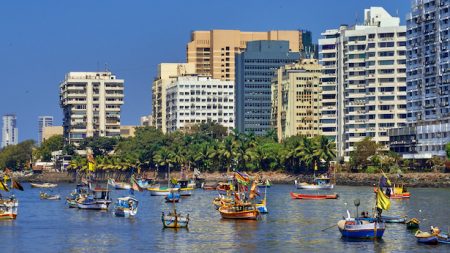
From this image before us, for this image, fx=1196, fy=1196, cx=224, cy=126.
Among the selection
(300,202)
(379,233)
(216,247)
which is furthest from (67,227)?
(300,202)

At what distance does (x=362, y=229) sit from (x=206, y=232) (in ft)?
68.5

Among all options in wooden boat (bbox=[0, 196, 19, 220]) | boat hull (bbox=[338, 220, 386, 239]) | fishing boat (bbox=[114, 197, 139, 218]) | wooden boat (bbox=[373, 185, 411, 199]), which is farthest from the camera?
wooden boat (bbox=[373, 185, 411, 199])

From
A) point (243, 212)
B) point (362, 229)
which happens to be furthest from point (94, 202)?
point (362, 229)

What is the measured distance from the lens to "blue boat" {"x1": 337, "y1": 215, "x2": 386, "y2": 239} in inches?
4734

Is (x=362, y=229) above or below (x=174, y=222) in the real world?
below

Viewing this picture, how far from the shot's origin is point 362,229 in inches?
4737

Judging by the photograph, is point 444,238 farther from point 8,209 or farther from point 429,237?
point 8,209

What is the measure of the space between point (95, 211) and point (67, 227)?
27378mm

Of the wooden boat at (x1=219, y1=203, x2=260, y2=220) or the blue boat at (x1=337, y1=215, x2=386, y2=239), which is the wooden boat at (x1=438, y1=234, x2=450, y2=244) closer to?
the blue boat at (x1=337, y1=215, x2=386, y2=239)

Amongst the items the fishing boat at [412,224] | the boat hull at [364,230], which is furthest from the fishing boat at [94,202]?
the boat hull at [364,230]

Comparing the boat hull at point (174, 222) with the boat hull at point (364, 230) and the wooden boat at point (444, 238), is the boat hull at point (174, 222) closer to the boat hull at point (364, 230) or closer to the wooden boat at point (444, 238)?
the boat hull at point (364, 230)

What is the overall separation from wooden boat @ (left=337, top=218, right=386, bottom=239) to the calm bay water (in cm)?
107

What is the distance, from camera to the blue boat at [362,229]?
4734 inches

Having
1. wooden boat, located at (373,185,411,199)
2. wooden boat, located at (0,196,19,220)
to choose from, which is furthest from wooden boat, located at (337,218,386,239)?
wooden boat, located at (373,185,411,199)
